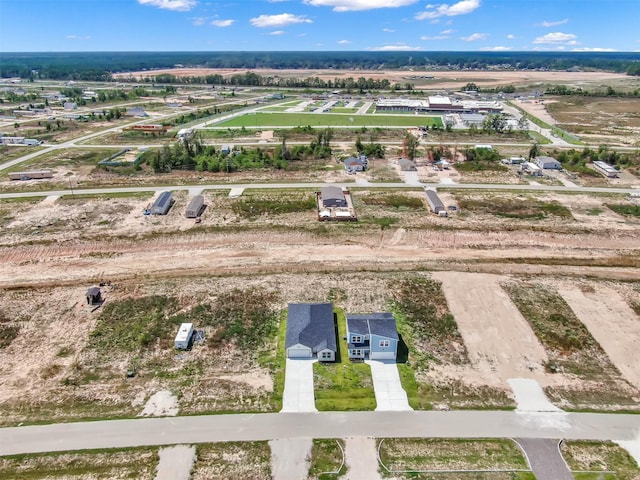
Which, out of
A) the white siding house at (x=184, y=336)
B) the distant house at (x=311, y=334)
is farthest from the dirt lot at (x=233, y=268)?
the distant house at (x=311, y=334)

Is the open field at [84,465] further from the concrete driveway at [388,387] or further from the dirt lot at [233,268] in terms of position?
the concrete driveway at [388,387]

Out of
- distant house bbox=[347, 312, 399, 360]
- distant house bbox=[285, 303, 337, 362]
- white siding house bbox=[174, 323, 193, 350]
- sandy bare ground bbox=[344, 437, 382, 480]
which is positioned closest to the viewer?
sandy bare ground bbox=[344, 437, 382, 480]

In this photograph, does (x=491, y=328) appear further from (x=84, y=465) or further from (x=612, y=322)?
(x=84, y=465)

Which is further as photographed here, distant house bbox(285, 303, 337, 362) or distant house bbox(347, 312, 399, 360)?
distant house bbox(285, 303, 337, 362)

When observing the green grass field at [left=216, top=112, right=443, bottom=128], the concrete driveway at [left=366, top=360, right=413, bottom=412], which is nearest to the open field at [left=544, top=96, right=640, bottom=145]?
the green grass field at [left=216, top=112, right=443, bottom=128]

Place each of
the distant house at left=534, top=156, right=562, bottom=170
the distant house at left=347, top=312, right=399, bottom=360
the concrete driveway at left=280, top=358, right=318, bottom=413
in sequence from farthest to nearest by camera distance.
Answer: the distant house at left=534, top=156, right=562, bottom=170 < the distant house at left=347, top=312, right=399, bottom=360 < the concrete driveway at left=280, top=358, right=318, bottom=413

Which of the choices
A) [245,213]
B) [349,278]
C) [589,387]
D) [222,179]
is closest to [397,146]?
[222,179]

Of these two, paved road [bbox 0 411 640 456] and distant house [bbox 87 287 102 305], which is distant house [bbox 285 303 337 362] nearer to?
paved road [bbox 0 411 640 456]
